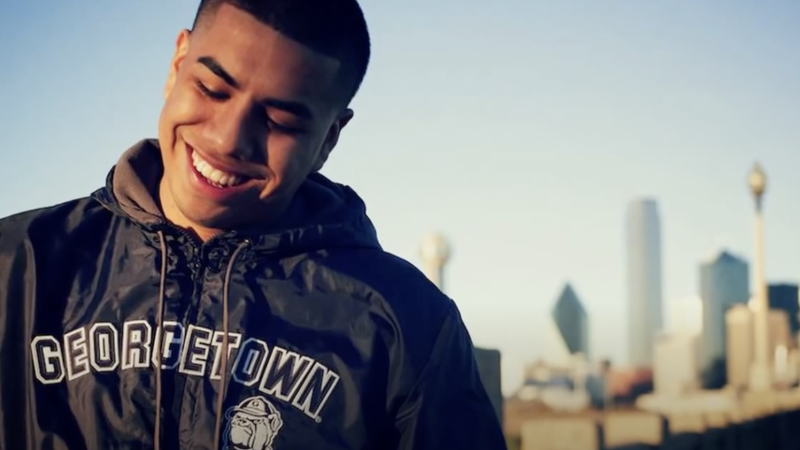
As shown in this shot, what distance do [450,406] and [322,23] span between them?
99cm

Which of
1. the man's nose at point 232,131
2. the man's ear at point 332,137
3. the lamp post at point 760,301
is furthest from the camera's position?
the lamp post at point 760,301

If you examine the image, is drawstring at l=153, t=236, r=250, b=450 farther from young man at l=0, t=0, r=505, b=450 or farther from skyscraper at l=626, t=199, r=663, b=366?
skyscraper at l=626, t=199, r=663, b=366

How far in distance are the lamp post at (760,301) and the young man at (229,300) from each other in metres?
20.2

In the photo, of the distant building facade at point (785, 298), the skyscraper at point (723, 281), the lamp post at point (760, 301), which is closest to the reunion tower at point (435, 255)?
the lamp post at point (760, 301)

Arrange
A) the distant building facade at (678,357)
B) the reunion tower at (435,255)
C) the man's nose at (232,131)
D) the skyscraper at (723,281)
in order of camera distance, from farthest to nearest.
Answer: the skyscraper at (723,281), the distant building facade at (678,357), the reunion tower at (435,255), the man's nose at (232,131)

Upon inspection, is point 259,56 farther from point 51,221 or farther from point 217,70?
point 51,221

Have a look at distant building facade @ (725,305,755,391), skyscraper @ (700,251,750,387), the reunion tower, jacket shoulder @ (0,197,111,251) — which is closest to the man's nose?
jacket shoulder @ (0,197,111,251)

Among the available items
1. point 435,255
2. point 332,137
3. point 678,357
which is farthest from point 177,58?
point 678,357

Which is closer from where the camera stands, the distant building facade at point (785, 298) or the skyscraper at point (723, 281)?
the distant building facade at point (785, 298)

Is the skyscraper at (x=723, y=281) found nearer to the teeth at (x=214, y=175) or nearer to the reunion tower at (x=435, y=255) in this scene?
the reunion tower at (x=435, y=255)

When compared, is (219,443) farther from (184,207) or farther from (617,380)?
(617,380)

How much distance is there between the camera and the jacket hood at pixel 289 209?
253 centimetres

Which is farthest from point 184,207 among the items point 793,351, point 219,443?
point 793,351

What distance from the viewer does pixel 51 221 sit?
2504 mm
